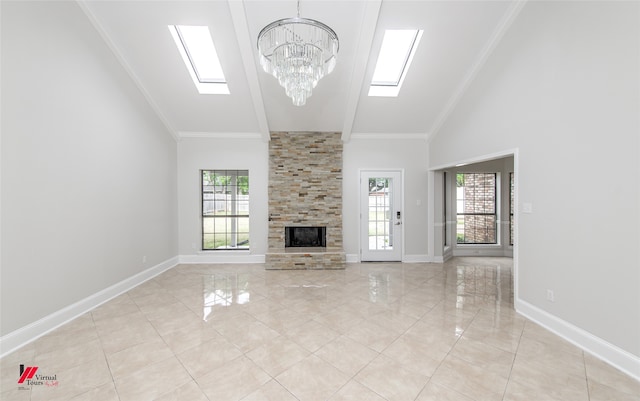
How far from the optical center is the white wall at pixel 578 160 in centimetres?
202

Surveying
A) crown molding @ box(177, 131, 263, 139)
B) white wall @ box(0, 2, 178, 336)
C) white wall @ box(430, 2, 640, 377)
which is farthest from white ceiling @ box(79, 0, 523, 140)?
white wall @ box(430, 2, 640, 377)

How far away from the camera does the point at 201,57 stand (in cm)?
407

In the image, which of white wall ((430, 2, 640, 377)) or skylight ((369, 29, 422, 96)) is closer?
white wall ((430, 2, 640, 377))

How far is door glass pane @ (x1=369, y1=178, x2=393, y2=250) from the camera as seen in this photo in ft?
18.0

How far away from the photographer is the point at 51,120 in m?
2.65

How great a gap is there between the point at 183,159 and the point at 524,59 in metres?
5.86

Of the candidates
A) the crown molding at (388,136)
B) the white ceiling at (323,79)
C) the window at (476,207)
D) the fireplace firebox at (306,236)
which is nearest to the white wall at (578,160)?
the white ceiling at (323,79)

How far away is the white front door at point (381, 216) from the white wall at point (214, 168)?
2143 millimetres

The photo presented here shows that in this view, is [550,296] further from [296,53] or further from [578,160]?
[296,53]

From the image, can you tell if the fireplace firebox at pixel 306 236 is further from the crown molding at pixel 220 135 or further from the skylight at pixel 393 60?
the skylight at pixel 393 60

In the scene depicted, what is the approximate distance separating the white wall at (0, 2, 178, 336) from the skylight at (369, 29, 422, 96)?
382cm

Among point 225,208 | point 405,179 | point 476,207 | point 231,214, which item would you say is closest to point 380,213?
point 405,179

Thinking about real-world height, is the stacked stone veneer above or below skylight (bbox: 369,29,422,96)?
below

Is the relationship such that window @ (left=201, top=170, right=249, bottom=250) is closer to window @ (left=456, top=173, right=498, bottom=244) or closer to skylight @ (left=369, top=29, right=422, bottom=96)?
skylight @ (left=369, top=29, right=422, bottom=96)
